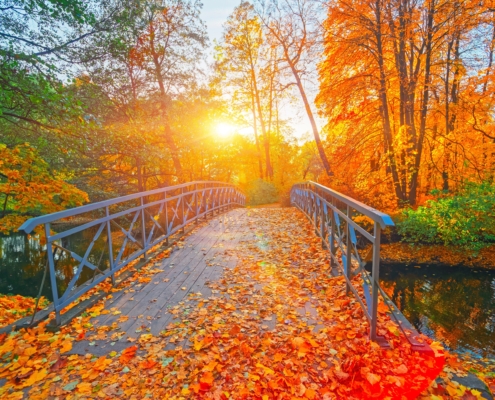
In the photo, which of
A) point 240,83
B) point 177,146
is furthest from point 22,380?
point 240,83

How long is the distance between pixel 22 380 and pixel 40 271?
1271 centimetres

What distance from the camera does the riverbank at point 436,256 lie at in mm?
10289

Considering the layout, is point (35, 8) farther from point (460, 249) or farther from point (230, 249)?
point (460, 249)

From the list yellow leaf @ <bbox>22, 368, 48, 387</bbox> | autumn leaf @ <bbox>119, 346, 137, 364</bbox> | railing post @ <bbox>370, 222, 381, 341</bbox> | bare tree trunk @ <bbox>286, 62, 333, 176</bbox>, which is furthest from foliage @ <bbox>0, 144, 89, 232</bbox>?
bare tree trunk @ <bbox>286, 62, 333, 176</bbox>

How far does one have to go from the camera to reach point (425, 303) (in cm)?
769

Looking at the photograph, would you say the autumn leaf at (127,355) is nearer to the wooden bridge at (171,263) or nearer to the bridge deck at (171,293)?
the bridge deck at (171,293)

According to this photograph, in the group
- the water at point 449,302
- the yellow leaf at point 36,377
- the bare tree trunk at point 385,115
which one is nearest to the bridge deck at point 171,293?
the yellow leaf at point 36,377

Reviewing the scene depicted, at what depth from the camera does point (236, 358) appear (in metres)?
2.72

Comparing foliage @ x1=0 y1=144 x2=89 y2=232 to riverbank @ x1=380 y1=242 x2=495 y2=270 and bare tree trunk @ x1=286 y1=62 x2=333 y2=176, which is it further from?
bare tree trunk @ x1=286 y1=62 x2=333 y2=176

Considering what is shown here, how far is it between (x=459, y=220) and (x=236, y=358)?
420 inches

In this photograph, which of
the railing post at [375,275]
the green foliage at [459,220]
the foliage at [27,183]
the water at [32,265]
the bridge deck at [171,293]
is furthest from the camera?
the water at [32,265]

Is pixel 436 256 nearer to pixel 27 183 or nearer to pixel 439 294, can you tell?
pixel 439 294

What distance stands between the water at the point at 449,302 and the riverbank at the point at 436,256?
0.37 metres

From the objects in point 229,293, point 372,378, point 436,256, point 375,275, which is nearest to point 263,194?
point 436,256
